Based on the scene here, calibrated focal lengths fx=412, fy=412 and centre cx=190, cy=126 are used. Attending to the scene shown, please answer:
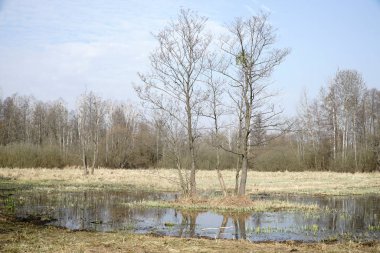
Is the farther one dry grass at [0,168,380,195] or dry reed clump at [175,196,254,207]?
dry grass at [0,168,380,195]

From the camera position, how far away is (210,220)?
17812 millimetres

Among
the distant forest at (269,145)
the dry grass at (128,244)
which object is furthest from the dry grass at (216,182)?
the dry grass at (128,244)

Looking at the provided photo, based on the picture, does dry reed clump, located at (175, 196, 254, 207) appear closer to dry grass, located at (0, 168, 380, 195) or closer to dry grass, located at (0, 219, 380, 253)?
dry grass, located at (0, 168, 380, 195)

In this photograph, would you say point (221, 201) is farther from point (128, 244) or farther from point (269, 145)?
point (269, 145)

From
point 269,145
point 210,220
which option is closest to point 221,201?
point 210,220

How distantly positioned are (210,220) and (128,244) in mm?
7055

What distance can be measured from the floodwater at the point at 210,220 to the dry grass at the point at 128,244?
1.75 m

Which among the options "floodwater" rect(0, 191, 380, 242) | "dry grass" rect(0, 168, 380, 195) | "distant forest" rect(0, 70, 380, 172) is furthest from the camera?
"distant forest" rect(0, 70, 380, 172)

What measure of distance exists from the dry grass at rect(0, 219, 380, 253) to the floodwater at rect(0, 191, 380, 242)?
1.75 m

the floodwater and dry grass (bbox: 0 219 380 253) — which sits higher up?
dry grass (bbox: 0 219 380 253)

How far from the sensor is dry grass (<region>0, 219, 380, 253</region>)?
10.5 m

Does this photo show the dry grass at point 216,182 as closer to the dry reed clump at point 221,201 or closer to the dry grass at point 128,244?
the dry reed clump at point 221,201

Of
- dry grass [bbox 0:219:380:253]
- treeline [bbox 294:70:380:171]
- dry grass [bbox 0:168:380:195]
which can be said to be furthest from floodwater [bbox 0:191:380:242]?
treeline [bbox 294:70:380:171]

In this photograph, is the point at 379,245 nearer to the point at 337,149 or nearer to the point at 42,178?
the point at 42,178
